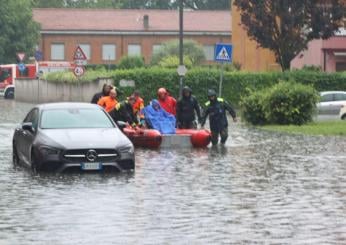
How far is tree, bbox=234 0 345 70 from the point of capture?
56.8 metres

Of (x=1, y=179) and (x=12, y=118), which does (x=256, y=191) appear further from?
(x=12, y=118)

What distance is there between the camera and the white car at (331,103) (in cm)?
4466

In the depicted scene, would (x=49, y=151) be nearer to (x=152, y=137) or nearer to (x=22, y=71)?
(x=152, y=137)

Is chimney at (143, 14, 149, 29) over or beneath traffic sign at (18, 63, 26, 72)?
over

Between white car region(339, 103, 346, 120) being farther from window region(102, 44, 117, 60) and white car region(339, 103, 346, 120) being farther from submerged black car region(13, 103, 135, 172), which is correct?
window region(102, 44, 117, 60)

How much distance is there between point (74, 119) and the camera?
22062mm

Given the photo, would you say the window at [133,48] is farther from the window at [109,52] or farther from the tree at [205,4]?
the tree at [205,4]

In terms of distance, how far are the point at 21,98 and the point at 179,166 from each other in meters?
61.0

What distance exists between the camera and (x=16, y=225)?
45.1 feet

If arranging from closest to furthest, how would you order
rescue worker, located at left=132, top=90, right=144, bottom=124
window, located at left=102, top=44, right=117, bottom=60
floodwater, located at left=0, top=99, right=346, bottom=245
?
1. floodwater, located at left=0, top=99, right=346, bottom=245
2. rescue worker, located at left=132, top=90, right=144, bottom=124
3. window, located at left=102, top=44, right=117, bottom=60

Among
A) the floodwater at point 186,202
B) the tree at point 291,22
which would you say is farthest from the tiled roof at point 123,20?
the floodwater at point 186,202

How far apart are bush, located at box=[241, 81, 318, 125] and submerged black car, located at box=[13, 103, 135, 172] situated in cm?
1719

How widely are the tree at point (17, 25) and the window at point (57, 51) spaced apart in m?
4.19

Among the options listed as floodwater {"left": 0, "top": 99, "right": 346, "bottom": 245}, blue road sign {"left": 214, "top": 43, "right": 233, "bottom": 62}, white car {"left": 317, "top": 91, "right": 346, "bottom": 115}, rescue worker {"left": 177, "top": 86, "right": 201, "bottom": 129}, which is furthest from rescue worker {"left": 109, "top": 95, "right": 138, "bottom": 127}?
white car {"left": 317, "top": 91, "right": 346, "bottom": 115}
